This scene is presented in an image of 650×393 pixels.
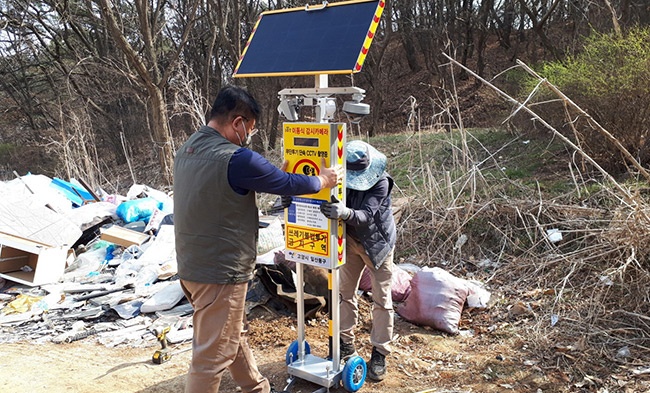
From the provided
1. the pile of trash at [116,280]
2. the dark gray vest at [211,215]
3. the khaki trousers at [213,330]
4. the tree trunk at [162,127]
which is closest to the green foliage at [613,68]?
the pile of trash at [116,280]

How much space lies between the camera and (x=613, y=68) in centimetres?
573

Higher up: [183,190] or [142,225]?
[183,190]

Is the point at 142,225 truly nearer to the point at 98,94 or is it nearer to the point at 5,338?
the point at 5,338

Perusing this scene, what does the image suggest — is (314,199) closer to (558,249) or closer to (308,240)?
(308,240)

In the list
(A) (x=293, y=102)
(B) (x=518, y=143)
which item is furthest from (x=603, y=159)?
(A) (x=293, y=102)

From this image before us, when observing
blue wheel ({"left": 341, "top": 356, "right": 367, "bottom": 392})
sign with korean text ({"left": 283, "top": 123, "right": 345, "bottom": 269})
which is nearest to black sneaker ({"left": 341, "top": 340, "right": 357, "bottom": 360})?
blue wheel ({"left": 341, "top": 356, "right": 367, "bottom": 392})

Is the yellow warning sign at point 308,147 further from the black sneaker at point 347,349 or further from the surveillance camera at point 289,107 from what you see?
the black sneaker at point 347,349

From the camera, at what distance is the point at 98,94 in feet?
59.1

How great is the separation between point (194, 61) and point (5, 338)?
16526 millimetres

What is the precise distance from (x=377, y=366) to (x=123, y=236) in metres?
4.49

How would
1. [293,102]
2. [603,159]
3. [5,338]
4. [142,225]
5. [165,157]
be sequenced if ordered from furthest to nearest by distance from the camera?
[165,157] → [142,225] → [603,159] → [5,338] → [293,102]

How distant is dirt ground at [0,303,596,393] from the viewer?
3539 mm

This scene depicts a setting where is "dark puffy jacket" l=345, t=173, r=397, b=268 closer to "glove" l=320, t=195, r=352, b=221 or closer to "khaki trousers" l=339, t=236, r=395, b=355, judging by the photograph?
"khaki trousers" l=339, t=236, r=395, b=355

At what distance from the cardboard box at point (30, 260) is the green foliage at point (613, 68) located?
268 inches
